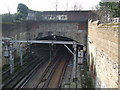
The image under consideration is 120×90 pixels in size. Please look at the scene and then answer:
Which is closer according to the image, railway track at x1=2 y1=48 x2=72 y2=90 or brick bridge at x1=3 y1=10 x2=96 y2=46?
railway track at x1=2 y1=48 x2=72 y2=90

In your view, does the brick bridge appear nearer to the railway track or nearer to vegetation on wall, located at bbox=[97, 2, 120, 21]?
vegetation on wall, located at bbox=[97, 2, 120, 21]

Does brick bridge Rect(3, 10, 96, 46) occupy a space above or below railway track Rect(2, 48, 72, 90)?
above

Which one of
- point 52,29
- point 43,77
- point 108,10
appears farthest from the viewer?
point 52,29

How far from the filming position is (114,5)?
50.1 ft

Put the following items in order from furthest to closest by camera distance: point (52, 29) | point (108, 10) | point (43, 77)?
point (52, 29) < point (108, 10) < point (43, 77)

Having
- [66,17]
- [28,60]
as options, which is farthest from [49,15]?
[28,60]

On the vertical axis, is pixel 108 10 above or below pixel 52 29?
above

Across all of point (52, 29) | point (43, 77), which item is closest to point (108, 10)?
point (52, 29)

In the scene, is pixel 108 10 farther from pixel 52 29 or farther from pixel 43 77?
pixel 43 77

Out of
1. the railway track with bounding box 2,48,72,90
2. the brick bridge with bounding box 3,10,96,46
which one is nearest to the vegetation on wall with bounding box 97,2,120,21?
the brick bridge with bounding box 3,10,96,46

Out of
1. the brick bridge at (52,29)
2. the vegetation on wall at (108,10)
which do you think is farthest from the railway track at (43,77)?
the vegetation on wall at (108,10)

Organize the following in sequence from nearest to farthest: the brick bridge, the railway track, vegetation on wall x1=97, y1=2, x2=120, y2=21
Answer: the railway track < vegetation on wall x1=97, y1=2, x2=120, y2=21 < the brick bridge

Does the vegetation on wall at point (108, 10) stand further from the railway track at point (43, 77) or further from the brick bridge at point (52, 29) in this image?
the railway track at point (43, 77)

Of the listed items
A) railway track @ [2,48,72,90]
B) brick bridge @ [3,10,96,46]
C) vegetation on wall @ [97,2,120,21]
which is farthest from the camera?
brick bridge @ [3,10,96,46]
